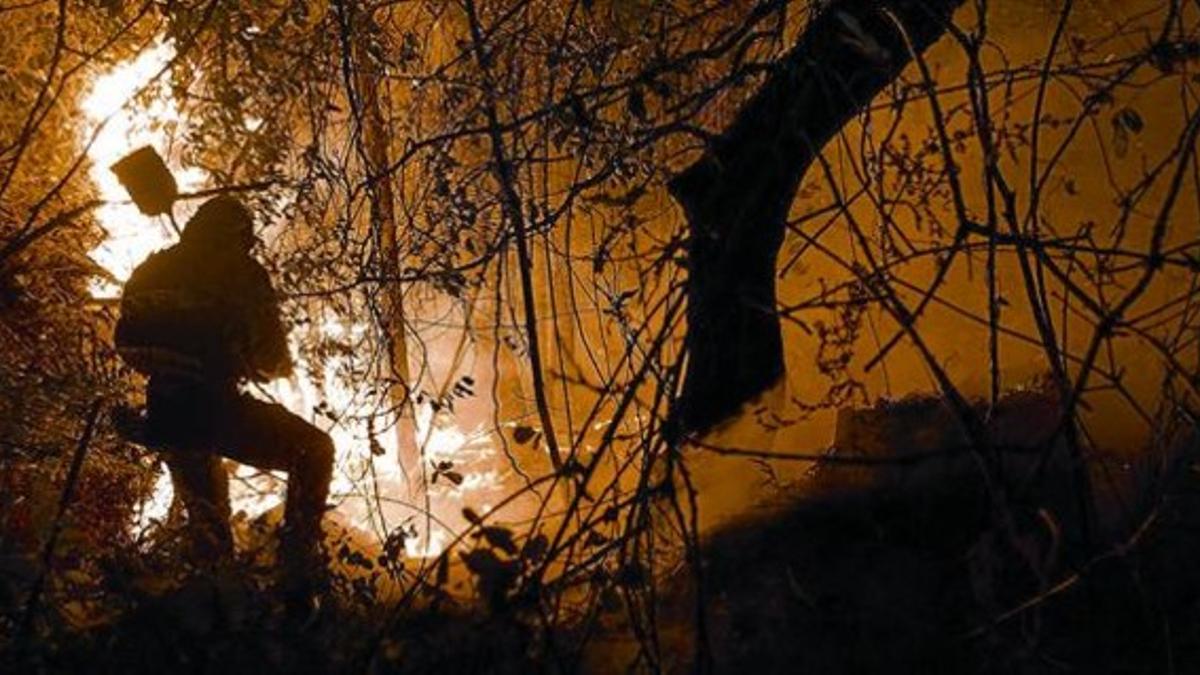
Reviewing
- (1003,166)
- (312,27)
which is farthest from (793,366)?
(312,27)

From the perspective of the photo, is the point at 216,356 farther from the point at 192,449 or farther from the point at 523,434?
the point at 523,434

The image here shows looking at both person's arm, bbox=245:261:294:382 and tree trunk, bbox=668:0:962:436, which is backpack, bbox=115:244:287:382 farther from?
tree trunk, bbox=668:0:962:436

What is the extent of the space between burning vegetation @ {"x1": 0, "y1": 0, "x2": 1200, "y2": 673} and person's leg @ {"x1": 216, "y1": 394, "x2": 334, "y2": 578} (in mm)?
21

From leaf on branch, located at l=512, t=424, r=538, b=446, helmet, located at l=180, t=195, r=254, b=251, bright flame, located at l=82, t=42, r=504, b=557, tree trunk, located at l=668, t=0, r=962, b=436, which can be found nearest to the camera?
leaf on branch, located at l=512, t=424, r=538, b=446

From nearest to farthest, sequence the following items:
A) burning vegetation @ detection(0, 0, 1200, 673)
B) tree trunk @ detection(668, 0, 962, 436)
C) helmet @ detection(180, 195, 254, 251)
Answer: burning vegetation @ detection(0, 0, 1200, 673)
tree trunk @ detection(668, 0, 962, 436)
helmet @ detection(180, 195, 254, 251)

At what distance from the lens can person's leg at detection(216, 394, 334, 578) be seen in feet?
18.0

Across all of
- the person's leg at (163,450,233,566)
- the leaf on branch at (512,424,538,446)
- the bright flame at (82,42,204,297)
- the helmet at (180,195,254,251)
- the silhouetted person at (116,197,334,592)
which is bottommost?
the leaf on branch at (512,424,538,446)

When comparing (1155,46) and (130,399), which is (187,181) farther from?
(1155,46)

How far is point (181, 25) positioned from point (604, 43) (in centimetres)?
214

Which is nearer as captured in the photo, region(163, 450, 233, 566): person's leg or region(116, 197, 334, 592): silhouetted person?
region(116, 197, 334, 592): silhouetted person

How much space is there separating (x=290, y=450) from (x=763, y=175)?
8.62 ft

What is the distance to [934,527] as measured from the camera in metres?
4.43

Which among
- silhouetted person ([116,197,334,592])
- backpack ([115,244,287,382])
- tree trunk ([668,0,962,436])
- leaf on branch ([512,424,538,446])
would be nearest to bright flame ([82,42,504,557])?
silhouetted person ([116,197,334,592])

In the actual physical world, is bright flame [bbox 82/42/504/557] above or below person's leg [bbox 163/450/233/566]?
above
